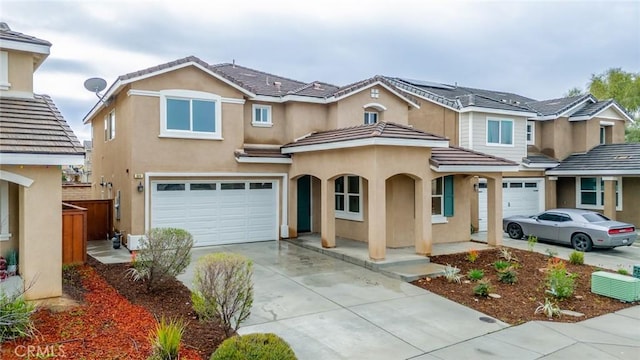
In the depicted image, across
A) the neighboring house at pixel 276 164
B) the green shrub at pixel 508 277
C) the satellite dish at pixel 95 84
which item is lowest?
the green shrub at pixel 508 277

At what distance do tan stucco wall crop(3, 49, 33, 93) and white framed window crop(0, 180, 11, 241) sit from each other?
2.22 metres

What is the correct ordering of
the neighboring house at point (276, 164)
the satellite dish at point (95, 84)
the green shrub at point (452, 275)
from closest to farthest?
the green shrub at point (452, 275) < the neighboring house at point (276, 164) < the satellite dish at point (95, 84)

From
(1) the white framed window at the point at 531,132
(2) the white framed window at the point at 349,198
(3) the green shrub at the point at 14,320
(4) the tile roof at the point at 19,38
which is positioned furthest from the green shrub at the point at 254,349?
(1) the white framed window at the point at 531,132

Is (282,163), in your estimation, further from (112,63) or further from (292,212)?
(112,63)

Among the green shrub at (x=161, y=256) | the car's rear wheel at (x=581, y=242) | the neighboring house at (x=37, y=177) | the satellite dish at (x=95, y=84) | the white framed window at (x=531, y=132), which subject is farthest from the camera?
the white framed window at (x=531, y=132)

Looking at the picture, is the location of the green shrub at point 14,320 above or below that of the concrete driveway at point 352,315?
above

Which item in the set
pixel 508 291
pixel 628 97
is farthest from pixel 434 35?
pixel 628 97

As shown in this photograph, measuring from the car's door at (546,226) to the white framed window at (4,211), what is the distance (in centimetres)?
1737

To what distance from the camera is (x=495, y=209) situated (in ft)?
45.4

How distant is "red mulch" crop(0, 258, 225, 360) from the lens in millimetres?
5422

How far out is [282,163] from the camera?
595 inches

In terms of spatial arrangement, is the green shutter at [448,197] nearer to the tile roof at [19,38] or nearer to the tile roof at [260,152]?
the tile roof at [260,152]

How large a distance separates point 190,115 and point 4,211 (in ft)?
20.3

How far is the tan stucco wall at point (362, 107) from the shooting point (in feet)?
51.6
